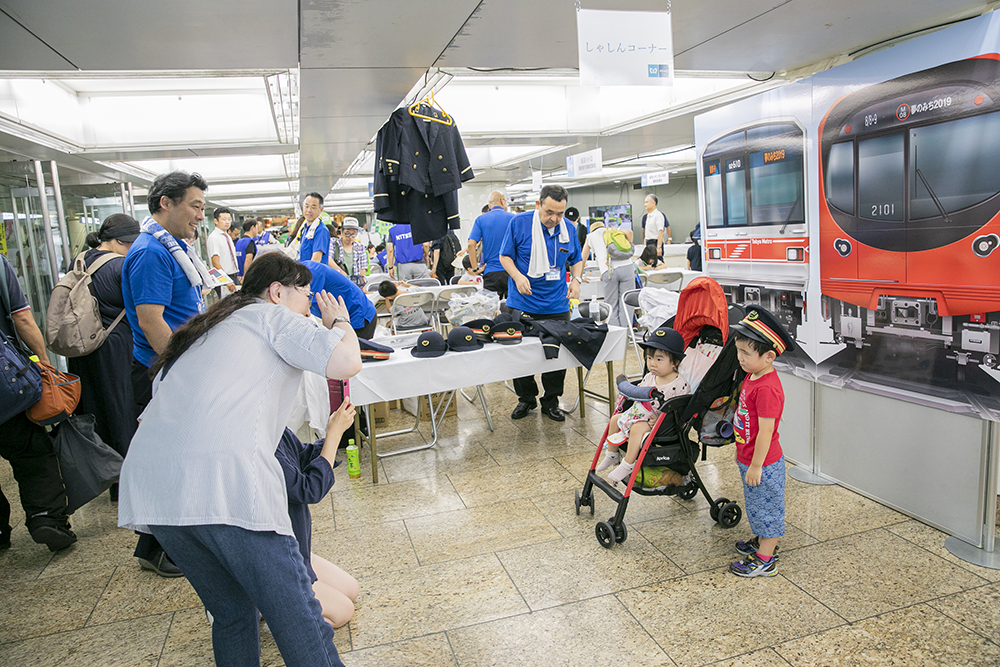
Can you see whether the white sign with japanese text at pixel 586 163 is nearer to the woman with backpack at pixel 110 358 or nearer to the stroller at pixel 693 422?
the stroller at pixel 693 422

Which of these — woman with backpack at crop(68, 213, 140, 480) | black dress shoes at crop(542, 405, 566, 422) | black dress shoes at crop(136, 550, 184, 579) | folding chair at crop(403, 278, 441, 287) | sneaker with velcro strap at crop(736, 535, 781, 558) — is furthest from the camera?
folding chair at crop(403, 278, 441, 287)

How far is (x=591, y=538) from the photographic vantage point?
297 centimetres

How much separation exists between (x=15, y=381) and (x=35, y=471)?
543 mm

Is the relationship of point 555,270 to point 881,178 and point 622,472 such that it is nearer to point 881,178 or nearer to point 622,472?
point 622,472

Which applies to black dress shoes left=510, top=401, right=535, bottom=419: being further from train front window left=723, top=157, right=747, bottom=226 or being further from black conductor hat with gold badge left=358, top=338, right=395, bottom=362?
train front window left=723, top=157, right=747, bottom=226

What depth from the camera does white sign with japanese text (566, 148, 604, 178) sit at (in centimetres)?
798

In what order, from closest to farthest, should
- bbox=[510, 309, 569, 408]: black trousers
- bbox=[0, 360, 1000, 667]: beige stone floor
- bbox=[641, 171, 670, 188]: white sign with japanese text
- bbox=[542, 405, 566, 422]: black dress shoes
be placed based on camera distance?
1. bbox=[0, 360, 1000, 667]: beige stone floor
2. bbox=[510, 309, 569, 408]: black trousers
3. bbox=[542, 405, 566, 422]: black dress shoes
4. bbox=[641, 171, 670, 188]: white sign with japanese text

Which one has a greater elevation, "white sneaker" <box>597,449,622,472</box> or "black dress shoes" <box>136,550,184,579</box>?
"white sneaker" <box>597,449,622,472</box>

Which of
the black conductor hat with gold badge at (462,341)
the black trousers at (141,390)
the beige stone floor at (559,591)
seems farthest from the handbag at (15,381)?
the black conductor hat with gold badge at (462,341)

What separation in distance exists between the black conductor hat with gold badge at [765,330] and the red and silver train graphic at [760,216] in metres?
1.16

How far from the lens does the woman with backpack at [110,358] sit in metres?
3.40

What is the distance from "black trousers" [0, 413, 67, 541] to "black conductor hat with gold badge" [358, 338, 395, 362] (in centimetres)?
165

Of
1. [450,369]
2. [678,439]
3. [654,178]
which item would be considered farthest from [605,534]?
[654,178]

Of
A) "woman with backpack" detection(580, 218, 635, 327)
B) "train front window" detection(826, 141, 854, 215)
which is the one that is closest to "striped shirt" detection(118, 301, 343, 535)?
"train front window" detection(826, 141, 854, 215)
